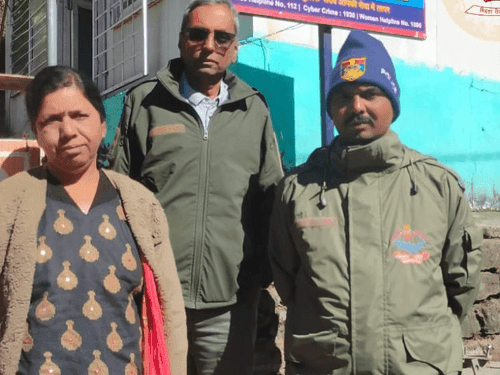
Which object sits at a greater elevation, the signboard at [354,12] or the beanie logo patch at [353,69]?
the signboard at [354,12]

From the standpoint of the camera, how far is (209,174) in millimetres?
2666

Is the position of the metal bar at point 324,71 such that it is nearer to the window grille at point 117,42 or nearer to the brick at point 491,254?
the brick at point 491,254

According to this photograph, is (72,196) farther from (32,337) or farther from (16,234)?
(32,337)

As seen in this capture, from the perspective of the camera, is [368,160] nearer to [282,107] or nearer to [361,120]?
[361,120]

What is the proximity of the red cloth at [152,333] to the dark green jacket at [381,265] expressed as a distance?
1.76ft

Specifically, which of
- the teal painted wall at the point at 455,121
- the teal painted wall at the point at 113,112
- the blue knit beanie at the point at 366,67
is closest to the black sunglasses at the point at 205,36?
the blue knit beanie at the point at 366,67

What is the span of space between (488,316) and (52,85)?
12.4 feet

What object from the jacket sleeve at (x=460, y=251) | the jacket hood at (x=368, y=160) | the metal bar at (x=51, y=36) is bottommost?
the jacket sleeve at (x=460, y=251)

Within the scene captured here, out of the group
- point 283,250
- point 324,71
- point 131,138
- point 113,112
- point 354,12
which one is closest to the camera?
point 283,250

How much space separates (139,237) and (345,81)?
0.97m

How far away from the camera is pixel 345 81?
92.9 inches

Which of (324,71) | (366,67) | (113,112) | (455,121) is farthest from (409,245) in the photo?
(455,121)

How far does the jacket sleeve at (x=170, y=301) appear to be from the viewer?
6.89ft

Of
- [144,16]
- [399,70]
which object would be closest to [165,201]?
[144,16]
